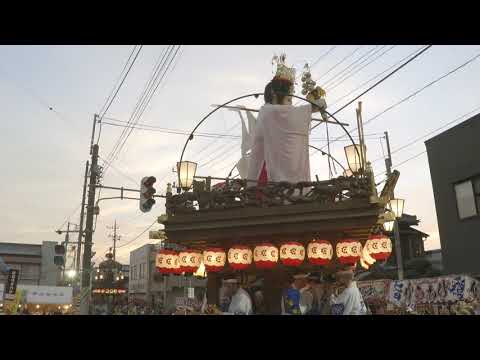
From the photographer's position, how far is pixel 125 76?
15070mm

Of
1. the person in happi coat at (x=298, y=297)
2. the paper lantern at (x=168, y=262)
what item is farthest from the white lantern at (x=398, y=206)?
the paper lantern at (x=168, y=262)

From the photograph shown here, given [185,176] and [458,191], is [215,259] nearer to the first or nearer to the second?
[185,176]

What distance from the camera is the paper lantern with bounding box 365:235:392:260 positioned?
10.4 metres

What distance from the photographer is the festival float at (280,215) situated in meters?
9.72

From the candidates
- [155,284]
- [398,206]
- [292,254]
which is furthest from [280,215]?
[155,284]

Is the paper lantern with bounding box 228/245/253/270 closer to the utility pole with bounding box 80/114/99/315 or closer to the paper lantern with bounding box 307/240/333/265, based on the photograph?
the paper lantern with bounding box 307/240/333/265

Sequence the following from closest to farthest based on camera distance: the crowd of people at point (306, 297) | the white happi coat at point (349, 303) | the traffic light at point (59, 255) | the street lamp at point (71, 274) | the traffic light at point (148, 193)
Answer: the white happi coat at point (349, 303) < the crowd of people at point (306, 297) < the traffic light at point (148, 193) < the traffic light at point (59, 255) < the street lamp at point (71, 274)

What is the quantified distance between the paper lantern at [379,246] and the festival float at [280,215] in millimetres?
25

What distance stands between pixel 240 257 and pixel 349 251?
271 cm

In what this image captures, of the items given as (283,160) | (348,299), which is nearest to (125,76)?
(283,160)

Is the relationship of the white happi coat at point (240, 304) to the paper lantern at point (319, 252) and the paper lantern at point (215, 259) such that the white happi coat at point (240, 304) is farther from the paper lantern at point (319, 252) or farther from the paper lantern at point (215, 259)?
the paper lantern at point (319, 252)

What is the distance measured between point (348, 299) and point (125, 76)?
1135 cm

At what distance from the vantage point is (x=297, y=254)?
1011cm
